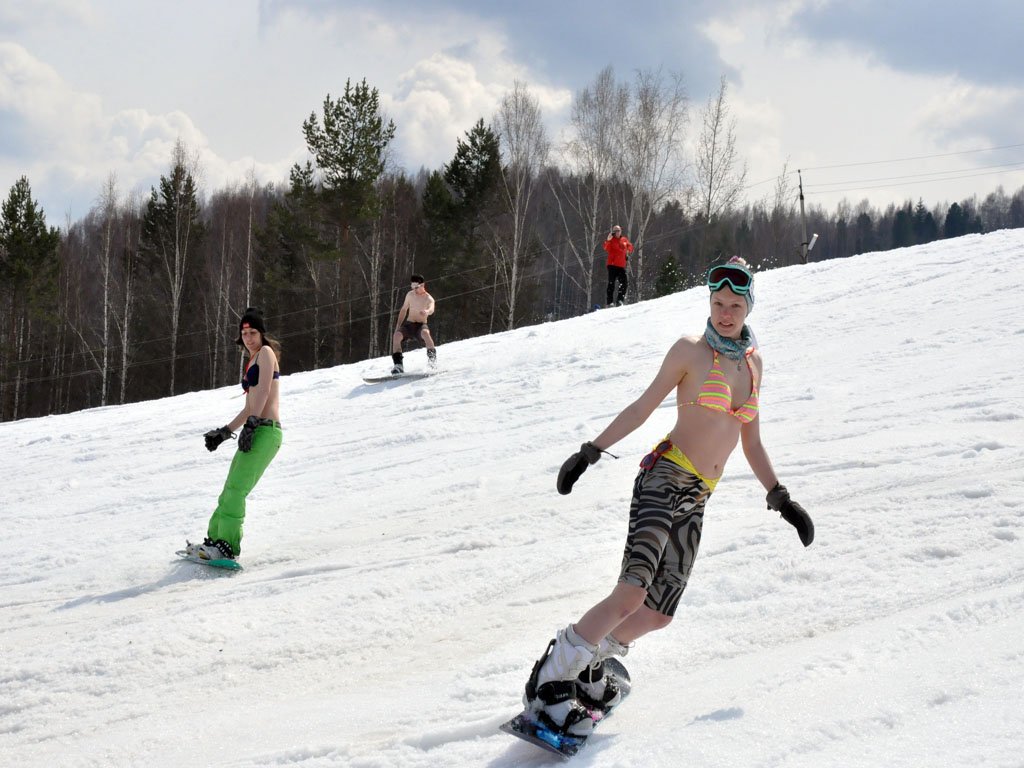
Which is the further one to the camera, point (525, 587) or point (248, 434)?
point (248, 434)

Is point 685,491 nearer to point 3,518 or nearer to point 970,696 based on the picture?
point 970,696

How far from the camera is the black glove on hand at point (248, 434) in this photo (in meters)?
6.39

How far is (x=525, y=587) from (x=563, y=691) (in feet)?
7.17

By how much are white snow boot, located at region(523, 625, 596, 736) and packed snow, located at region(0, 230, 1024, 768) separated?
0.13 m

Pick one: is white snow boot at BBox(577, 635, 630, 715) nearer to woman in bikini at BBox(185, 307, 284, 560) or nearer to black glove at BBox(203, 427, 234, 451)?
woman in bikini at BBox(185, 307, 284, 560)

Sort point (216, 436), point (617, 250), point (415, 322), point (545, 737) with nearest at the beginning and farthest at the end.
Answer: point (545, 737) < point (216, 436) < point (415, 322) < point (617, 250)

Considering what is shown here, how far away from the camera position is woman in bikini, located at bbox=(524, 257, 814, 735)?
3.19 meters

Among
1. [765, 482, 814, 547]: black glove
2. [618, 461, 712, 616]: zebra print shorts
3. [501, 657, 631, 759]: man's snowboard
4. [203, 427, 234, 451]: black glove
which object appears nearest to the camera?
[501, 657, 631, 759]: man's snowboard

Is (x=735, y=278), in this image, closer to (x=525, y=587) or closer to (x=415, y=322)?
(x=525, y=587)

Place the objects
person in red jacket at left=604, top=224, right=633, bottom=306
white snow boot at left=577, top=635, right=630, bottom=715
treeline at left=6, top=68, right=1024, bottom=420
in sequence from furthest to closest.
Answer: treeline at left=6, top=68, right=1024, bottom=420
person in red jacket at left=604, top=224, right=633, bottom=306
white snow boot at left=577, top=635, right=630, bottom=715

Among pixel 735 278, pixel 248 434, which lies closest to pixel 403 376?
pixel 248 434

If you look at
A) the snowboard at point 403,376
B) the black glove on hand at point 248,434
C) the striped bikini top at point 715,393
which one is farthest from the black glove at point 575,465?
the snowboard at point 403,376

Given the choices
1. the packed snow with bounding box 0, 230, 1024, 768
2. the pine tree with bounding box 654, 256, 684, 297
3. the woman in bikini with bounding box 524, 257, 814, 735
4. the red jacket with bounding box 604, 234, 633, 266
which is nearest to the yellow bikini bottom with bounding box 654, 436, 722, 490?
the woman in bikini with bounding box 524, 257, 814, 735

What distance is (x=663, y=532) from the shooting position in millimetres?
3252
